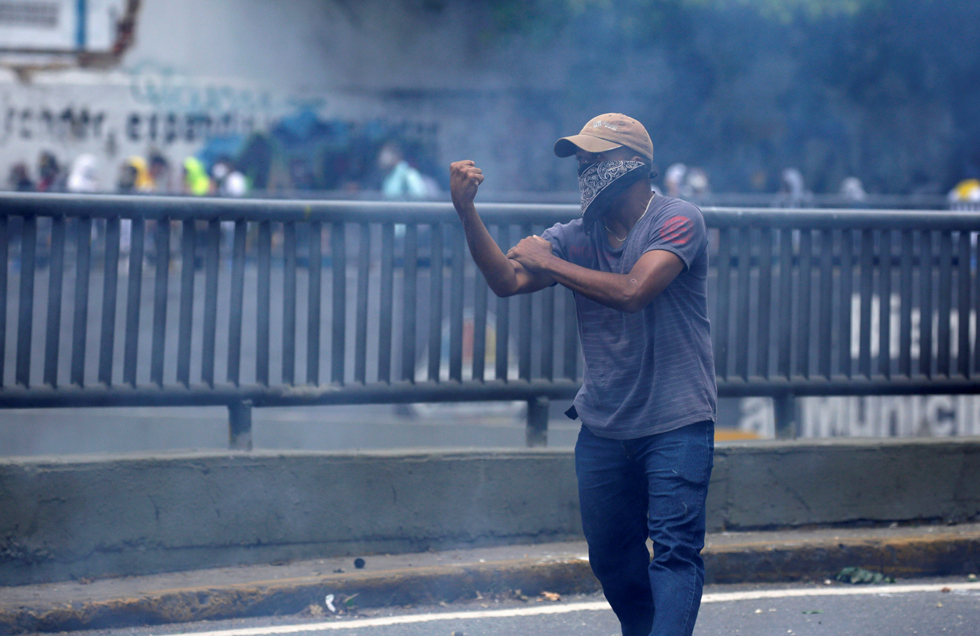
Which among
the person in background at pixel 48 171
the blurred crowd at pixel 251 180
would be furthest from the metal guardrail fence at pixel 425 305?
the person in background at pixel 48 171

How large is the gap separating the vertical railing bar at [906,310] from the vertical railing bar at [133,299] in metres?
3.69

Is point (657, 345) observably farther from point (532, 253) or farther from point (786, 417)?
point (786, 417)

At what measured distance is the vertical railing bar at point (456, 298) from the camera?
5.23 meters

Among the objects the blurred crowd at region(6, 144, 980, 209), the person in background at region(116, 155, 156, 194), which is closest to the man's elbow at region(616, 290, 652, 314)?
the blurred crowd at region(6, 144, 980, 209)

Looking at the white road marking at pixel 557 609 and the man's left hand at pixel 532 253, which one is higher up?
the man's left hand at pixel 532 253

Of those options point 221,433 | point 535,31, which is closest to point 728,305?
point 221,433

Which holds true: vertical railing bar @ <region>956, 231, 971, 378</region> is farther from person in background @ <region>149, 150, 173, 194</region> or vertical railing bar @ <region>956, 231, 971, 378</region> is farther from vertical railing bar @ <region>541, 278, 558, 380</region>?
person in background @ <region>149, 150, 173, 194</region>

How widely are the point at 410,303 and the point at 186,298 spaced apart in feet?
3.40

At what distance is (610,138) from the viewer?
337 cm

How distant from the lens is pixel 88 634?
170 inches

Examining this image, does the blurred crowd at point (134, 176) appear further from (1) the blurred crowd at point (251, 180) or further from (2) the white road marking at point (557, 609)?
(2) the white road marking at point (557, 609)

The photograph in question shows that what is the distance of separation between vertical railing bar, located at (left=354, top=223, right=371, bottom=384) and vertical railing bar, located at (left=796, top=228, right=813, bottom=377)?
2156 mm

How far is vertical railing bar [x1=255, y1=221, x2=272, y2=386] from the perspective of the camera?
5.03 metres

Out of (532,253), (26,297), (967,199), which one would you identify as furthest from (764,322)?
(967,199)
